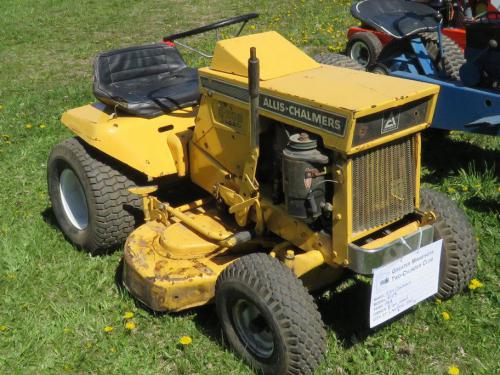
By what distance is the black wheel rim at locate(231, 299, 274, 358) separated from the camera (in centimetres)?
282

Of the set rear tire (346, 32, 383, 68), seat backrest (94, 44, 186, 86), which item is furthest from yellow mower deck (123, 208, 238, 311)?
rear tire (346, 32, 383, 68)

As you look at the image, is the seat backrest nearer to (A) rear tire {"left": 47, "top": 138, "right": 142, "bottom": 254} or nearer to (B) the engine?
(A) rear tire {"left": 47, "top": 138, "right": 142, "bottom": 254}

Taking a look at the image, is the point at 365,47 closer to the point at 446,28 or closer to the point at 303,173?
the point at 446,28

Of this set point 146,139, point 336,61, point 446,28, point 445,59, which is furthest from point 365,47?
point 146,139

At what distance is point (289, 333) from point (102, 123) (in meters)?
1.79

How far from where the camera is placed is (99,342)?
3.16 meters

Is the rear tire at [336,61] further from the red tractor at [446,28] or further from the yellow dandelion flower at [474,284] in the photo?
the yellow dandelion flower at [474,284]

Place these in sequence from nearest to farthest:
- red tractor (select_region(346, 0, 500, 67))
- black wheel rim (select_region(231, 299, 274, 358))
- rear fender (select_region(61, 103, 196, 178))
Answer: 1. black wheel rim (select_region(231, 299, 274, 358))
2. rear fender (select_region(61, 103, 196, 178))
3. red tractor (select_region(346, 0, 500, 67))

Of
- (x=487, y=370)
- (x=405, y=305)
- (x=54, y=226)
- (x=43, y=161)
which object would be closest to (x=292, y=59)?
(x=405, y=305)

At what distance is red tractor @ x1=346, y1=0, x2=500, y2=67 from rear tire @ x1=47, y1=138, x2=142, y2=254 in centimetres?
221

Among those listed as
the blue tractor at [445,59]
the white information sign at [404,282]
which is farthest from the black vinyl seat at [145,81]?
the white information sign at [404,282]

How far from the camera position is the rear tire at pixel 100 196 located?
3.67m

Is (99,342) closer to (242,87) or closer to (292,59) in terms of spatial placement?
(242,87)

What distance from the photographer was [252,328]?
9.45 ft
